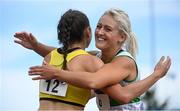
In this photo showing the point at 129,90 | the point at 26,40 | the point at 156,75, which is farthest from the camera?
the point at 26,40

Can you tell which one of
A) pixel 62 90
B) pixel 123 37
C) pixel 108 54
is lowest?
pixel 62 90

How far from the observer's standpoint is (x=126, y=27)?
136 inches

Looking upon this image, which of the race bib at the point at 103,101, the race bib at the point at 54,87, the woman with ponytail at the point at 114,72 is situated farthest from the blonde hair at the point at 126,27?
the race bib at the point at 54,87

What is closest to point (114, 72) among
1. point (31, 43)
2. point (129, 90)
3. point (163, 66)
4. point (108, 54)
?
point (129, 90)

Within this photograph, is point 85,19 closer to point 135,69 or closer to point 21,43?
point 135,69

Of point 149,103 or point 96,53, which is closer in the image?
point 96,53

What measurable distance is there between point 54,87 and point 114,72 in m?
0.35

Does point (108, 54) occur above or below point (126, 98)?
above

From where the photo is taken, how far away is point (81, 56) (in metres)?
3.25

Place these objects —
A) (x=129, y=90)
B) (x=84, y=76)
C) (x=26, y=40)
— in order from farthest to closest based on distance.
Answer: (x=26, y=40)
(x=129, y=90)
(x=84, y=76)

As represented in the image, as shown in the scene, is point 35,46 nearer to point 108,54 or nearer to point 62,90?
point 108,54

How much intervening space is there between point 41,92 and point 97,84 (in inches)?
13.7

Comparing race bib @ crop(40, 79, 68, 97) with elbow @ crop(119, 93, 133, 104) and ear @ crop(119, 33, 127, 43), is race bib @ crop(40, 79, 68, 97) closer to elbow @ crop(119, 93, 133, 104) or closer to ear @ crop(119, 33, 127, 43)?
elbow @ crop(119, 93, 133, 104)

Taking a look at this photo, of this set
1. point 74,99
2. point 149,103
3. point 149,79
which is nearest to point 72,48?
point 74,99
